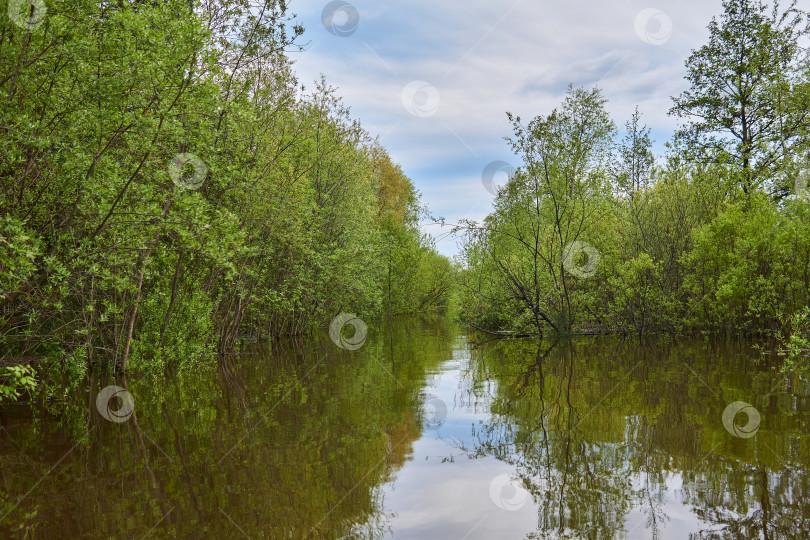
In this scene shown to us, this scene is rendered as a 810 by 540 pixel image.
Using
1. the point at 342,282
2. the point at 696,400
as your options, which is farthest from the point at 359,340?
the point at 696,400

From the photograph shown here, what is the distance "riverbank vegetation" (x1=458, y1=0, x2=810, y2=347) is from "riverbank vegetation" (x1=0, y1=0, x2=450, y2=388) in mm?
7375

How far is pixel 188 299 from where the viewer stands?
14.9m

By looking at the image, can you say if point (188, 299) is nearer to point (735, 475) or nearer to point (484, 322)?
point (735, 475)

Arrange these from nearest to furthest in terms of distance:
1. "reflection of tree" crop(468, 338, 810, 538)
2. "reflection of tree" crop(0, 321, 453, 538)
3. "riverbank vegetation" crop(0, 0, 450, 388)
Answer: "reflection of tree" crop(468, 338, 810, 538) < "reflection of tree" crop(0, 321, 453, 538) < "riverbank vegetation" crop(0, 0, 450, 388)

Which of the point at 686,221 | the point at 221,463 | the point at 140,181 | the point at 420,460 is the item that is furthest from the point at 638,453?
the point at 686,221

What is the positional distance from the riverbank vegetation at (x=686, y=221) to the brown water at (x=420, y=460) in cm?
661

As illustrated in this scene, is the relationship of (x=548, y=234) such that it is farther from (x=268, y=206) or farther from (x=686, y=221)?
(x=268, y=206)

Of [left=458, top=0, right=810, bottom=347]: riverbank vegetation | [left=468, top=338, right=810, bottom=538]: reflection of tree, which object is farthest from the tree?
[left=468, top=338, right=810, bottom=538]: reflection of tree

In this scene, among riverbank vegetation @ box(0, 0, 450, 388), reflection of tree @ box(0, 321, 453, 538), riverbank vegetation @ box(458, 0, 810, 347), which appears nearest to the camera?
reflection of tree @ box(0, 321, 453, 538)

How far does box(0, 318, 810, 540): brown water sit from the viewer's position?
487 centimetres

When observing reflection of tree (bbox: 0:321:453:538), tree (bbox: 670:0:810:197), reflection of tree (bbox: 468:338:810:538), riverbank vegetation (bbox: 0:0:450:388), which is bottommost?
reflection of tree (bbox: 0:321:453:538)

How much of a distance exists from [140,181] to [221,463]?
244 inches

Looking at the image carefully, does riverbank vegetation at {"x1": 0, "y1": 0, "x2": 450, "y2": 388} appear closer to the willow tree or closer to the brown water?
the brown water

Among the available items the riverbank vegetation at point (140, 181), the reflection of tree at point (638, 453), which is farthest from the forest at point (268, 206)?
the reflection of tree at point (638, 453)
